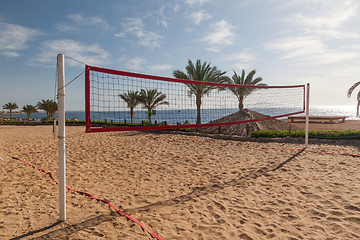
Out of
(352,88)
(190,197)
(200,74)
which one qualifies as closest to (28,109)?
(200,74)

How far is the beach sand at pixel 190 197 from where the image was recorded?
2.79 meters

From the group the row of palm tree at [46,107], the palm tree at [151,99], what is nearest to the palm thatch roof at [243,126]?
the palm tree at [151,99]

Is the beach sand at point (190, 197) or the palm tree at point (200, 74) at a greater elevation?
the palm tree at point (200, 74)

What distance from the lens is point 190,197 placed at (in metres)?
3.83

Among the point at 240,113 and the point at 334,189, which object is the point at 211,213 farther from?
the point at 240,113

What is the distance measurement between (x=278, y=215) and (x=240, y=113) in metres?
10.9

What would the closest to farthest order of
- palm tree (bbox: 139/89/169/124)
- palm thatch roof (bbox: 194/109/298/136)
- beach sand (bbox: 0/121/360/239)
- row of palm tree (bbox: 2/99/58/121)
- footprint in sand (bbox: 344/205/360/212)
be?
beach sand (bbox: 0/121/360/239) → footprint in sand (bbox: 344/205/360/212) → palm thatch roof (bbox: 194/109/298/136) → palm tree (bbox: 139/89/169/124) → row of palm tree (bbox: 2/99/58/121)

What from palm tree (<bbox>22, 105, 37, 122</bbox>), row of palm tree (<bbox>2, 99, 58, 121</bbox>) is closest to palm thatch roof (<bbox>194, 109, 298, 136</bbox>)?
row of palm tree (<bbox>2, 99, 58, 121</bbox>)

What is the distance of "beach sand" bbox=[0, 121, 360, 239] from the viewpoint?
2789 millimetres

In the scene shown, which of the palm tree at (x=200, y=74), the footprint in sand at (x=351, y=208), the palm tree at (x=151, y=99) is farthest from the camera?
the palm tree at (x=151, y=99)

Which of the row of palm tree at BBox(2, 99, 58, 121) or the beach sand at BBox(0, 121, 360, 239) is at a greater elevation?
the row of palm tree at BBox(2, 99, 58, 121)

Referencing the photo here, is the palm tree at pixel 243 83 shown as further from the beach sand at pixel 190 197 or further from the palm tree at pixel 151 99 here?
the beach sand at pixel 190 197

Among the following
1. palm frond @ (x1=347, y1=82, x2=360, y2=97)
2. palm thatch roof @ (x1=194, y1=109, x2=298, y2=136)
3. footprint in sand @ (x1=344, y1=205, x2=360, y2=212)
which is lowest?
footprint in sand @ (x1=344, y1=205, x2=360, y2=212)

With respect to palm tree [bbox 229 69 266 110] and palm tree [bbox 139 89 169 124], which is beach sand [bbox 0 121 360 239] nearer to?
palm tree [bbox 229 69 266 110]
